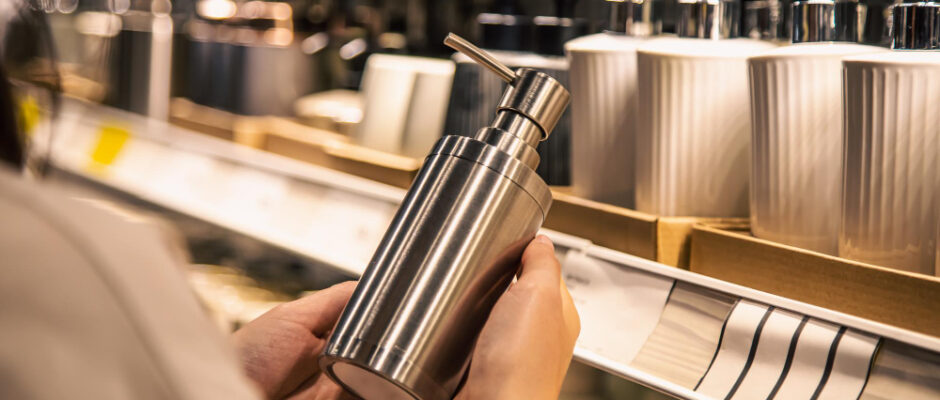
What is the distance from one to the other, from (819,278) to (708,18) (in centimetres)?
22

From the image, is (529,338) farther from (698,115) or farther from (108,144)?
(108,144)

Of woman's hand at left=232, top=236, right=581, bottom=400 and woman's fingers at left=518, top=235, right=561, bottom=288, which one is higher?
woman's fingers at left=518, top=235, right=561, bottom=288

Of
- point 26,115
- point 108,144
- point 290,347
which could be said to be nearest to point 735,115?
point 290,347

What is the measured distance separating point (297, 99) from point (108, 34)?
514 mm

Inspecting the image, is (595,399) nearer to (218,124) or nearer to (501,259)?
(501,259)

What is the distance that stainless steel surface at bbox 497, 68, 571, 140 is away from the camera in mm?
487

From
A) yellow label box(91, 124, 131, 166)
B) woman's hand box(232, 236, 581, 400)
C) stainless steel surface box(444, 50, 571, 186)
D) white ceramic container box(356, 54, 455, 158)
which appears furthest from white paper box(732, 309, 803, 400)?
yellow label box(91, 124, 131, 166)

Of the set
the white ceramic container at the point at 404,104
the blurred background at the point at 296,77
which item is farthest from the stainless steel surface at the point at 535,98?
the white ceramic container at the point at 404,104

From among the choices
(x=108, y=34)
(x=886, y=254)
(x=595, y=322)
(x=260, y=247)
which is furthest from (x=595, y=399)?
(x=108, y=34)

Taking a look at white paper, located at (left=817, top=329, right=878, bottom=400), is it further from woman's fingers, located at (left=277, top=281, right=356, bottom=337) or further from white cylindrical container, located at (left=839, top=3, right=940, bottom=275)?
woman's fingers, located at (left=277, top=281, right=356, bottom=337)

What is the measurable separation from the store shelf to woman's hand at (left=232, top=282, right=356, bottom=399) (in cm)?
18

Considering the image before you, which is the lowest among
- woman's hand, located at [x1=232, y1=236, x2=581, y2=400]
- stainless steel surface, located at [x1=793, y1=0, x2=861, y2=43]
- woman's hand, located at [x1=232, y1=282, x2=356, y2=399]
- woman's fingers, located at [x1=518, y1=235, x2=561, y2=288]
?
woman's hand, located at [x1=232, y1=282, x2=356, y2=399]

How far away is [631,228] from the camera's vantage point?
66 centimetres

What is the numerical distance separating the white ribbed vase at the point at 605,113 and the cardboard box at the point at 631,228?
23 millimetres
